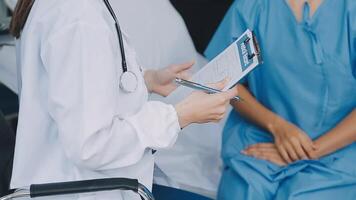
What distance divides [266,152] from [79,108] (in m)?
0.73

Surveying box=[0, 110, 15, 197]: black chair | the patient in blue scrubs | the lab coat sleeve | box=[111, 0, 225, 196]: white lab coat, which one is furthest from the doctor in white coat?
box=[111, 0, 225, 196]: white lab coat

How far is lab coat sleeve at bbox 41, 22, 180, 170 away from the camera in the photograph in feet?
3.22

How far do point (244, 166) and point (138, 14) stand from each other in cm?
76

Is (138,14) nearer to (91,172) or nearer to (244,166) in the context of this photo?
(244,166)

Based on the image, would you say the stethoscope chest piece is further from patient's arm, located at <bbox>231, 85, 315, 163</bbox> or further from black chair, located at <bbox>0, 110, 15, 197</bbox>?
patient's arm, located at <bbox>231, 85, 315, 163</bbox>

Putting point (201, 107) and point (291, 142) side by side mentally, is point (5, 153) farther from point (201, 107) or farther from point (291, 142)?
point (291, 142)

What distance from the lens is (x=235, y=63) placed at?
4.24 feet

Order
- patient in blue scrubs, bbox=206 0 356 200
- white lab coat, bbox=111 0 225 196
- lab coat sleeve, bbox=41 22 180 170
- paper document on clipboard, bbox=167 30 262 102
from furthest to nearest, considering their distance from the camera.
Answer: white lab coat, bbox=111 0 225 196, patient in blue scrubs, bbox=206 0 356 200, paper document on clipboard, bbox=167 30 262 102, lab coat sleeve, bbox=41 22 180 170

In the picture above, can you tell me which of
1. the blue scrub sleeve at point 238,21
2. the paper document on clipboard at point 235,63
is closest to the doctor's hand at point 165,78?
the paper document on clipboard at point 235,63

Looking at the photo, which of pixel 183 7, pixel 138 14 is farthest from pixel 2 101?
pixel 183 7

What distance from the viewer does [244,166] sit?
1.54 metres

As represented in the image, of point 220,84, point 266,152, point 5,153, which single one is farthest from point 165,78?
point 5,153

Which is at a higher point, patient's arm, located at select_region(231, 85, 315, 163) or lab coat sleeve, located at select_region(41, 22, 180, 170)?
lab coat sleeve, located at select_region(41, 22, 180, 170)

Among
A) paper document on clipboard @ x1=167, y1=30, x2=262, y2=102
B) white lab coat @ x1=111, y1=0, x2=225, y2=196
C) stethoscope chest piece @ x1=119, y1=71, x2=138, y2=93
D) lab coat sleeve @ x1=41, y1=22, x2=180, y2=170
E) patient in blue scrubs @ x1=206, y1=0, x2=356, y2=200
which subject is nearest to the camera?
lab coat sleeve @ x1=41, y1=22, x2=180, y2=170
